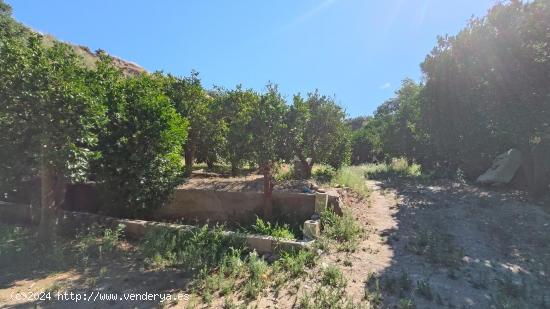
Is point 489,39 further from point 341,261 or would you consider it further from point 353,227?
point 341,261

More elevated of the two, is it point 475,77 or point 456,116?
point 475,77

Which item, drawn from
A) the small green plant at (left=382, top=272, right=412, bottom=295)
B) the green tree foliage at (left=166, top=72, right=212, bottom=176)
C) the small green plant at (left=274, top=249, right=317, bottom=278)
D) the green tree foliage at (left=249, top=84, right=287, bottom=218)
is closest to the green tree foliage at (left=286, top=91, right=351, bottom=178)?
the green tree foliage at (left=166, top=72, right=212, bottom=176)

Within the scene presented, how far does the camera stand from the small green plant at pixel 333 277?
5.59 m

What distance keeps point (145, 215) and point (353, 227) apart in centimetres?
535

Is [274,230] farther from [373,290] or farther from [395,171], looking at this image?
[395,171]

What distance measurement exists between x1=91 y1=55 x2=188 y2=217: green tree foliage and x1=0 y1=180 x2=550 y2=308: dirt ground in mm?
1647

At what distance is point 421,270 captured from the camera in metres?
6.12

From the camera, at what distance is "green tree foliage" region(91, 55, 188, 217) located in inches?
319

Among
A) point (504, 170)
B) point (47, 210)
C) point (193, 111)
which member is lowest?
point (47, 210)

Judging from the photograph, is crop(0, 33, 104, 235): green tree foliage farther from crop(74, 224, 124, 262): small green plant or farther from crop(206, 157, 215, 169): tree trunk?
crop(206, 157, 215, 169): tree trunk

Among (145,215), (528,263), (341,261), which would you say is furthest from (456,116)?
(145,215)

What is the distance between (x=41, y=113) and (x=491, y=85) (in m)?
12.1

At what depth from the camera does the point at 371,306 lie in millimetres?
4949

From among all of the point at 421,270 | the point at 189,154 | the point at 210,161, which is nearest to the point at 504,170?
the point at 421,270
